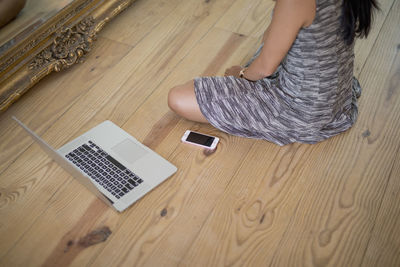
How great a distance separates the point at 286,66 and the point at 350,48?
21 centimetres

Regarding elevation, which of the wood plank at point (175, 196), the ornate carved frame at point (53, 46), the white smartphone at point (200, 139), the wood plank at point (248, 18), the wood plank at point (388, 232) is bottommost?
the wood plank at point (388, 232)

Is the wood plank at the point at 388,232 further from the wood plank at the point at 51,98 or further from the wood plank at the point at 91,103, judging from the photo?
the wood plank at the point at 51,98

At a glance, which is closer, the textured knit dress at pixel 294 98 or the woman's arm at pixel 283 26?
the woman's arm at pixel 283 26

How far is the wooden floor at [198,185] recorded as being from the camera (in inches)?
48.2

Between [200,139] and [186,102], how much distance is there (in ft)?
0.49

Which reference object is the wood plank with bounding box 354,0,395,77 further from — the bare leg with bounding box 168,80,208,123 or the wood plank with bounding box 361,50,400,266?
the bare leg with bounding box 168,80,208,123

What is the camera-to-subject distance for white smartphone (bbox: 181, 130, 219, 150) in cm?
149

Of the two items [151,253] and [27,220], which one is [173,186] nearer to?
[151,253]

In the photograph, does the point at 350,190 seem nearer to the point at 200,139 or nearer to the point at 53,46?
the point at 200,139

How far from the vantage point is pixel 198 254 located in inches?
47.7

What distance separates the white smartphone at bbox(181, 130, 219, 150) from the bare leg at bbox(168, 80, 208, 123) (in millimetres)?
61

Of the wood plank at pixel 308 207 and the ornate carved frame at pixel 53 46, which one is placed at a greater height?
the ornate carved frame at pixel 53 46

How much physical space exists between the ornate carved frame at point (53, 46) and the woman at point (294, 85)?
0.60 m

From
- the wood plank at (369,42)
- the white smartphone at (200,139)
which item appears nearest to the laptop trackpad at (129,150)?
the white smartphone at (200,139)
